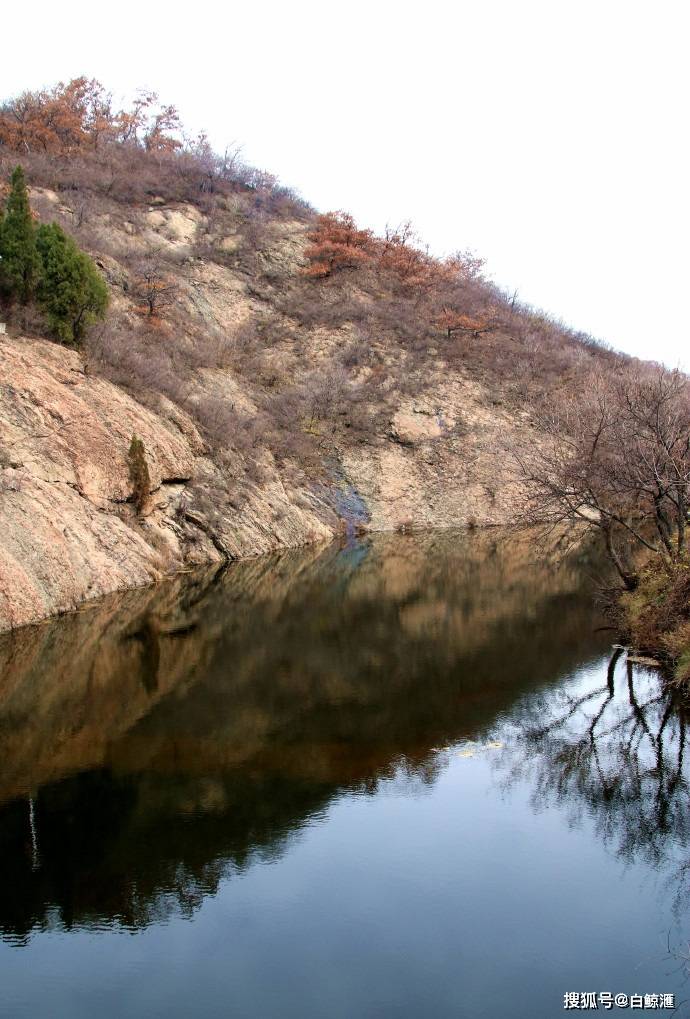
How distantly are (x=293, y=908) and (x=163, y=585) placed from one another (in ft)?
68.1

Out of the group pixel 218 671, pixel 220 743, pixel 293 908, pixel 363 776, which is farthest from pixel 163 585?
pixel 293 908

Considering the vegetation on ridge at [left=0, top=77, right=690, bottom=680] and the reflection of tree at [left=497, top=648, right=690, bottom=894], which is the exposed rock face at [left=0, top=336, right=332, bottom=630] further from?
the reflection of tree at [left=497, top=648, right=690, bottom=894]

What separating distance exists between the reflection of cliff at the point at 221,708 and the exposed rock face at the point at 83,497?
156 centimetres

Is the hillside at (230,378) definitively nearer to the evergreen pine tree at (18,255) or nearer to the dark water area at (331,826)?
the evergreen pine tree at (18,255)

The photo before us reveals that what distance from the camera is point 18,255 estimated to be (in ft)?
109

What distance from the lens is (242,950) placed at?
870 centimetres

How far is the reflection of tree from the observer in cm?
1165

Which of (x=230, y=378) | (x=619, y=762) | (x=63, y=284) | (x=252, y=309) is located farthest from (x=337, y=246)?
(x=619, y=762)

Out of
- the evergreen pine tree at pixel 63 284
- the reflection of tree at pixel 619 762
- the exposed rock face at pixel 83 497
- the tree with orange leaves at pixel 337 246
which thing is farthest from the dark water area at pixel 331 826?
the tree with orange leaves at pixel 337 246

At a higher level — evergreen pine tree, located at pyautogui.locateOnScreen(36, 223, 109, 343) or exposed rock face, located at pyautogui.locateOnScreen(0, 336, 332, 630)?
evergreen pine tree, located at pyautogui.locateOnScreen(36, 223, 109, 343)

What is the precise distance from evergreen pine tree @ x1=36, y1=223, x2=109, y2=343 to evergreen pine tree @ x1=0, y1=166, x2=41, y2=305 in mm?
534

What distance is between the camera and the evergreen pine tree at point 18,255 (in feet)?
108

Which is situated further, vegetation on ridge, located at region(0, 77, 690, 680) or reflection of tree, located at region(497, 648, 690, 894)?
vegetation on ridge, located at region(0, 77, 690, 680)

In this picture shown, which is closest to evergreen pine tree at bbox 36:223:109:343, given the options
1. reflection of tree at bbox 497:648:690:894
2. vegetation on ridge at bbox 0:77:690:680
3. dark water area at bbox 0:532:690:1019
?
vegetation on ridge at bbox 0:77:690:680
